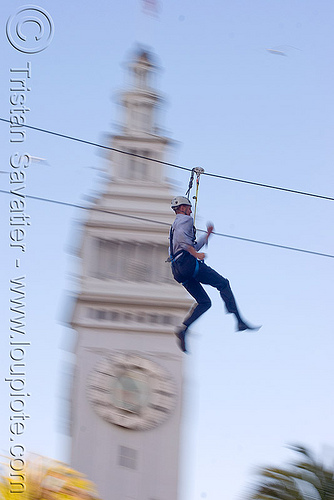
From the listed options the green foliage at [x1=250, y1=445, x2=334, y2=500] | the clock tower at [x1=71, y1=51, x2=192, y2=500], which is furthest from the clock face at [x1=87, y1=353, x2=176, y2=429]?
the green foliage at [x1=250, y1=445, x2=334, y2=500]

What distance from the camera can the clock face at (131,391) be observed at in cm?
5903

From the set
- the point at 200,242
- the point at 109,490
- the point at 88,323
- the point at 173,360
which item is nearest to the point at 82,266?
the point at 88,323

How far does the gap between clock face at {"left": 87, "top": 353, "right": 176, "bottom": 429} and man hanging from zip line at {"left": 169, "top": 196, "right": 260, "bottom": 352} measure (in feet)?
131

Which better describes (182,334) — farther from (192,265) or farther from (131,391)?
(131,391)

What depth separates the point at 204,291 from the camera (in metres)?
19.1

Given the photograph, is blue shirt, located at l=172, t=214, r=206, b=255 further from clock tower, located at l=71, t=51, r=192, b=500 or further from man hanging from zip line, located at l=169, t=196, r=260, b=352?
clock tower, located at l=71, t=51, r=192, b=500

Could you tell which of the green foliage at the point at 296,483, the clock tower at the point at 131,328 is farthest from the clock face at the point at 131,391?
the green foliage at the point at 296,483

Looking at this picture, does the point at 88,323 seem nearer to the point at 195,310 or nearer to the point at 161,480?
the point at 161,480

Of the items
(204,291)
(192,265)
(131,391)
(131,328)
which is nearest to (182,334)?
(204,291)

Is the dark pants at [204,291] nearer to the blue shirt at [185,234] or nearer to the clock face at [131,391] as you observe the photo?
the blue shirt at [185,234]

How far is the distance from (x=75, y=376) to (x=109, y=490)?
632cm

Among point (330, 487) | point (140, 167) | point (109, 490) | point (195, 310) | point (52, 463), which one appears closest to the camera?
point (52, 463)

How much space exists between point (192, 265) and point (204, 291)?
5.57 ft

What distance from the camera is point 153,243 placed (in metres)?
58.0
